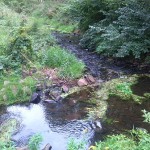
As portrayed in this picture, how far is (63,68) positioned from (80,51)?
4552 millimetres

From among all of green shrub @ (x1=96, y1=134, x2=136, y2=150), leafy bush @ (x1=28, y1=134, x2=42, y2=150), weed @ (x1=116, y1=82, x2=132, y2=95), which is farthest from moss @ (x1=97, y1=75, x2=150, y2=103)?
leafy bush @ (x1=28, y1=134, x2=42, y2=150)

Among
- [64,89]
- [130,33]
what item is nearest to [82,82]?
[64,89]

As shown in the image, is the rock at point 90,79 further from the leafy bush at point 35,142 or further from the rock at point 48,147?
the leafy bush at point 35,142

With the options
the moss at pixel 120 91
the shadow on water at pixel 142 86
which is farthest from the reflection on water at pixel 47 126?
the shadow on water at pixel 142 86

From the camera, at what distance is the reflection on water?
8914mm

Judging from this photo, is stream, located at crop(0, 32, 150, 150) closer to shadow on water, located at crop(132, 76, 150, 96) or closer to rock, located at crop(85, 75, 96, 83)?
shadow on water, located at crop(132, 76, 150, 96)

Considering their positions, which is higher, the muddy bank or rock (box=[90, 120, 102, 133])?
rock (box=[90, 120, 102, 133])

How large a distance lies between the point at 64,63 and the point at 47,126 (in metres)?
4.50

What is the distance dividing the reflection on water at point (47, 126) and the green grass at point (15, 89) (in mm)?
409

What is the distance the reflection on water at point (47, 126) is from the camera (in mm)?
8914

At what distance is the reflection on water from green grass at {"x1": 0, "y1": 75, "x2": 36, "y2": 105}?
1.34 feet

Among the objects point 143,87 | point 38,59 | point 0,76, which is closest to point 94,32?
point 38,59

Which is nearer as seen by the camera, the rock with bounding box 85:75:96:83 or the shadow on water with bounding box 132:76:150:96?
the shadow on water with bounding box 132:76:150:96

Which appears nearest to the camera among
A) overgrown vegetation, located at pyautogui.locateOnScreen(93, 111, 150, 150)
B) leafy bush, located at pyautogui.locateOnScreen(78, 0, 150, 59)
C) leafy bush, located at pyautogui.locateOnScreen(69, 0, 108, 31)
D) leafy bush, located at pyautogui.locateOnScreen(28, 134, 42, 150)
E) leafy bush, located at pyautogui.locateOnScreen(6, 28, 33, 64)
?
overgrown vegetation, located at pyautogui.locateOnScreen(93, 111, 150, 150)
